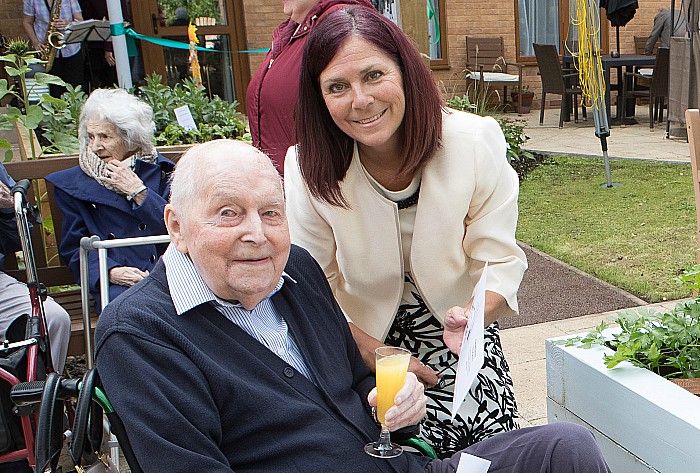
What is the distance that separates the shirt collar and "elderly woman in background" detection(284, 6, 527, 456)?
0.52 meters

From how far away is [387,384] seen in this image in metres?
1.86

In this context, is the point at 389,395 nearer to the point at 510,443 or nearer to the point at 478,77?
the point at 510,443

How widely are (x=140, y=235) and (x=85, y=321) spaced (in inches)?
18.2

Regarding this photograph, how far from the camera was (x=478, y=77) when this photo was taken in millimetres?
13961

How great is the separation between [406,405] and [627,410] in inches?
23.1

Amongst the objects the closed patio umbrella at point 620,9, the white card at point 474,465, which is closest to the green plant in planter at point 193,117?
the white card at point 474,465

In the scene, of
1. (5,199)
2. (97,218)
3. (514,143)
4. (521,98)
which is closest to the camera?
(5,199)

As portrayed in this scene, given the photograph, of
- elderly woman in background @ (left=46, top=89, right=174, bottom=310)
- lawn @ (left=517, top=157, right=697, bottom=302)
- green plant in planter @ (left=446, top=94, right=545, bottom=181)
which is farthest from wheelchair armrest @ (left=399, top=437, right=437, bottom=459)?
green plant in planter @ (left=446, top=94, right=545, bottom=181)

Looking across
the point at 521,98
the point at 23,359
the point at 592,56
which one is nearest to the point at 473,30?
the point at 521,98

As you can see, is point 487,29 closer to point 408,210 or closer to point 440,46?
point 440,46

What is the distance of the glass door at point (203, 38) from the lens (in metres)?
11.3

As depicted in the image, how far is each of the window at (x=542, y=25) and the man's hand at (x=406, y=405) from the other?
47.6 ft

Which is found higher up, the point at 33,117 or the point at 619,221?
the point at 33,117

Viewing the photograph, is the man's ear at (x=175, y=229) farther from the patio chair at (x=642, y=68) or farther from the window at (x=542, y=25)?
the window at (x=542, y=25)
